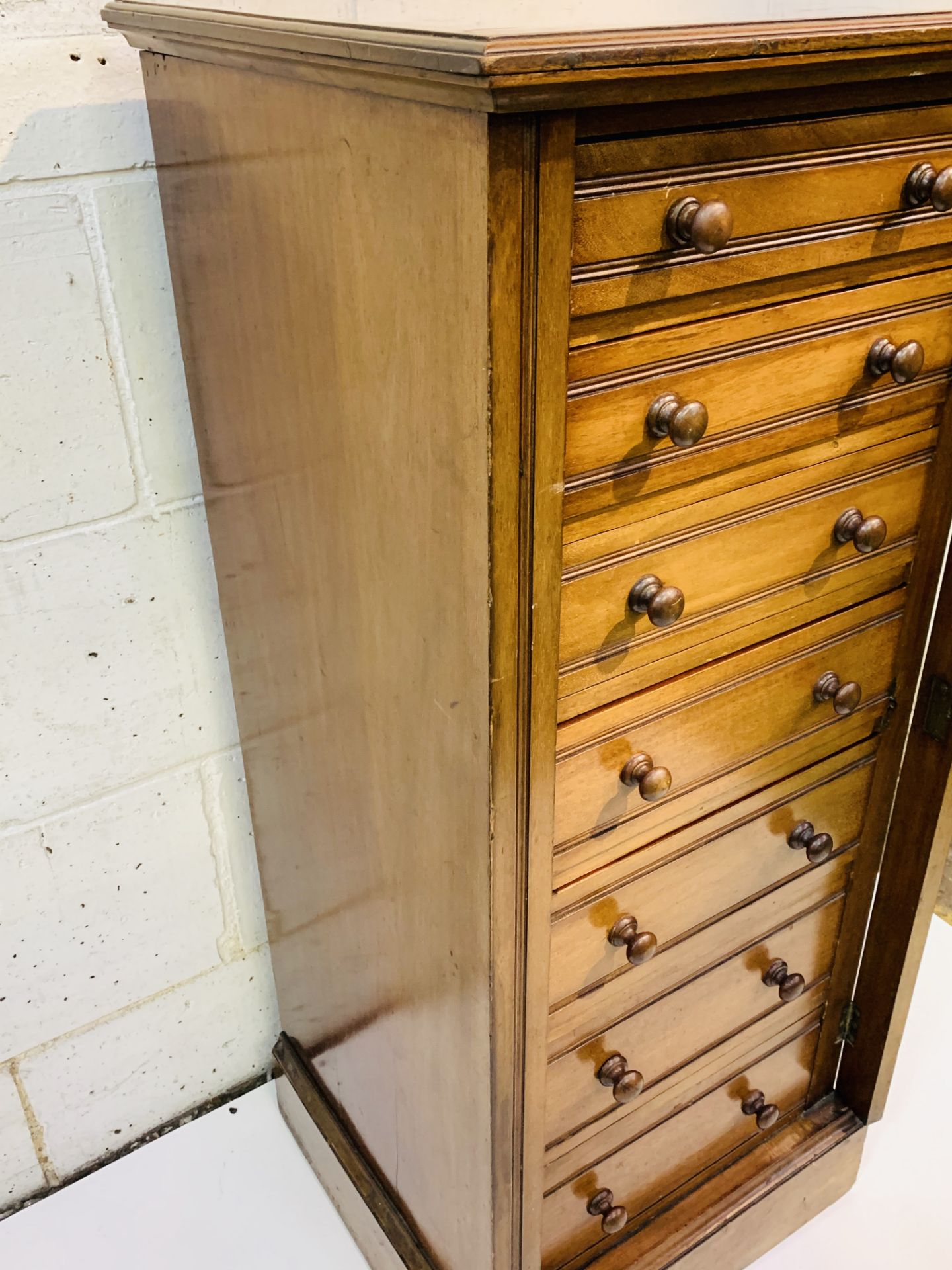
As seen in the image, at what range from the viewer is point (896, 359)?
0.89 meters

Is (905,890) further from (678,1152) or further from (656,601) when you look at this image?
(656,601)

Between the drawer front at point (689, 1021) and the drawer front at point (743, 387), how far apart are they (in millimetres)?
593

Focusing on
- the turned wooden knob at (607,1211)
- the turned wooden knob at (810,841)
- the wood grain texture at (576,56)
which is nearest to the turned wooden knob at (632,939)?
the turned wooden knob at (810,841)

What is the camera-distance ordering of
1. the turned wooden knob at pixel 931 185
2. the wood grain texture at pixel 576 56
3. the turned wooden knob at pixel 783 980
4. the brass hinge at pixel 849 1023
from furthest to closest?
1. the brass hinge at pixel 849 1023
2. the turned wooden knob at pixel 783 980
3. the turned wooden knob at pixel 931 185
4. the wood grain texture at pixel 576 56

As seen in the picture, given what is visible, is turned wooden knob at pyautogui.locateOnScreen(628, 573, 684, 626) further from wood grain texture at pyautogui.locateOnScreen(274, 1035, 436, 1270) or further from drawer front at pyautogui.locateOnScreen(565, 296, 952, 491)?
wood grain texture at pyautogui.locateOnScreen(274, 1035, 436, 1270)

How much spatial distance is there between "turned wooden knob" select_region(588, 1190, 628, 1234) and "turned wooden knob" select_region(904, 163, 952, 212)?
1.04 meters

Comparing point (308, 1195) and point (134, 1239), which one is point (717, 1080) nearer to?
point (308, 1195)

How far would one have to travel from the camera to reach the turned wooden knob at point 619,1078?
1081 millimetres

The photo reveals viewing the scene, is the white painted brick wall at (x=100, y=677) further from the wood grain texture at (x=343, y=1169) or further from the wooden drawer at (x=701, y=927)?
the wooden drawer at (x=701, y=927)

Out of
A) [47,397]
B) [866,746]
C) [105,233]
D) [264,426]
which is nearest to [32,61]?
[105,233]

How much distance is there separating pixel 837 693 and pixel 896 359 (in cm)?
34

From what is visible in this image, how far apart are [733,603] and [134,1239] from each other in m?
1.19

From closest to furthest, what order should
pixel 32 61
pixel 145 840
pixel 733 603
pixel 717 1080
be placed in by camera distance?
pixel 733 603
pixel 32 61
pixel 717 1080
pixel 145 840

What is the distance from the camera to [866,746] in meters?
1.18
